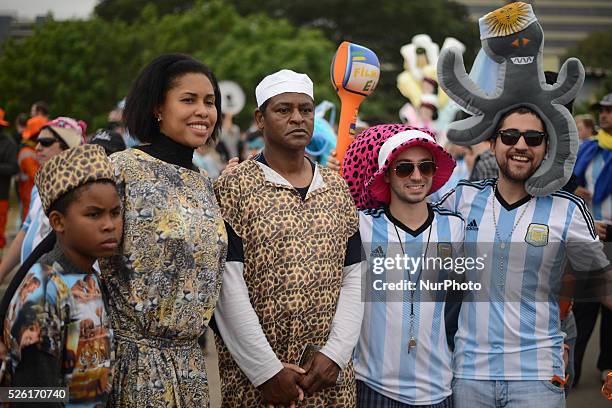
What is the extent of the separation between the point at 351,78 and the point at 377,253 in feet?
4.48

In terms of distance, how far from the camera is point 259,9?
152ft

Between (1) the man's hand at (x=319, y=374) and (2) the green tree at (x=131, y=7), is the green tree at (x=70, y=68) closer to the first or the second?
(2) the green tree at (x=131, y=7)

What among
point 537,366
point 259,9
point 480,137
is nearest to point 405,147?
point 480,137

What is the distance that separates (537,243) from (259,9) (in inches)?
1742

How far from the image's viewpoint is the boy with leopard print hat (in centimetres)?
274

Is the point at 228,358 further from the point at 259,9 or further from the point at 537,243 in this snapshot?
the point at 259,9

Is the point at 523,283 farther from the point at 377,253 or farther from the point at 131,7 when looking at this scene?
the point at 131,7

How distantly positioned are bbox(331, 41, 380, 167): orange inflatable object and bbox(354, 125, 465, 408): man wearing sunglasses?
0.95 metres

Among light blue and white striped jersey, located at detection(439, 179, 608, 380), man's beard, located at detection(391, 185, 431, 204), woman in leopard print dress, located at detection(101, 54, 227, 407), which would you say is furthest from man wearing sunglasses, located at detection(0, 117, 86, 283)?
light blue and white striped jersey, located at detection(439, 179, 608, 380)

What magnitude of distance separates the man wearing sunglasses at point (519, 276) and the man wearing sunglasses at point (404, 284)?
4.5 inches

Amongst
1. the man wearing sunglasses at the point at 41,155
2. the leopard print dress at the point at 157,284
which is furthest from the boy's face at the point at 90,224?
the man wearing sunglasses at the point at 41,155

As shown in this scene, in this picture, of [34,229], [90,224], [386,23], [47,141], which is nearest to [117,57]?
[386,23]

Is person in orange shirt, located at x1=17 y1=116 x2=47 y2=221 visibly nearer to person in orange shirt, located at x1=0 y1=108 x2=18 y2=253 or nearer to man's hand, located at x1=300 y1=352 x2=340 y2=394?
person in orange shirt, located at x1=0 y1=108 x2=18 y2=253

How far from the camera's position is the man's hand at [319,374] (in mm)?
3438
